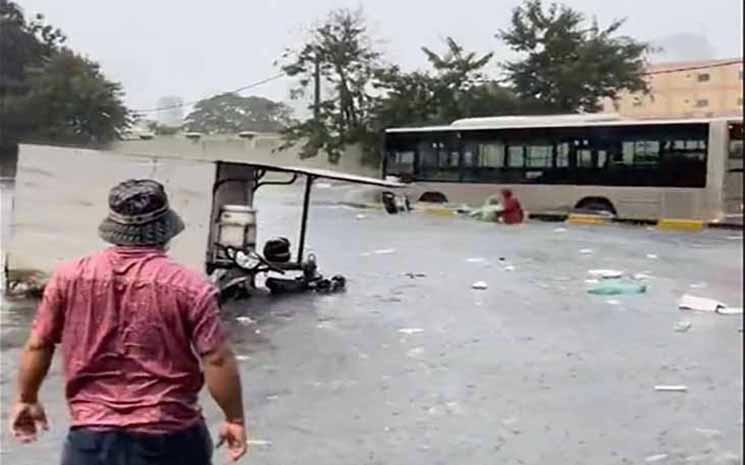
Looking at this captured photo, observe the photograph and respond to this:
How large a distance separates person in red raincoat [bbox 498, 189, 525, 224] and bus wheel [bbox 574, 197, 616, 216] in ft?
4.18

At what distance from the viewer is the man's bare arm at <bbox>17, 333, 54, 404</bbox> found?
2.37 metres

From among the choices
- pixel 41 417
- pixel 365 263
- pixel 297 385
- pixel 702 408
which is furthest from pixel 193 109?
pixel 365 263

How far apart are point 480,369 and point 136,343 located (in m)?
3.84

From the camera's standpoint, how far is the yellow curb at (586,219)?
16.4 metres

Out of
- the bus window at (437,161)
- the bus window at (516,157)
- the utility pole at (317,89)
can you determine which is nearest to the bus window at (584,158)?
the bus window at (516,157)

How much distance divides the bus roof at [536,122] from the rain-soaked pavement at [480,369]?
123 inches

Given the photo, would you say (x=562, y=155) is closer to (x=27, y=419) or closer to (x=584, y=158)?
(x=584, y=158)

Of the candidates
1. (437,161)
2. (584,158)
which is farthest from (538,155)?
(437,161)

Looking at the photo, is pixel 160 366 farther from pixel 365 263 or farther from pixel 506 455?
pixel 365 263

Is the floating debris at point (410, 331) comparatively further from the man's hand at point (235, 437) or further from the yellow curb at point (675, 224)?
the yellow curb at point (675, 224)

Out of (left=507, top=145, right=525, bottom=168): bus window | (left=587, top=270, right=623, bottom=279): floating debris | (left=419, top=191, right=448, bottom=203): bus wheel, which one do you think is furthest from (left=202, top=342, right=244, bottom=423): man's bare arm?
(left=419, top=191, right=448, bottom=203): bus wheel

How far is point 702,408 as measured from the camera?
16.3 feet

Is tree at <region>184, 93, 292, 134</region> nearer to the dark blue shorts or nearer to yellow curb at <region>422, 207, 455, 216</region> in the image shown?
the dark blue shorts

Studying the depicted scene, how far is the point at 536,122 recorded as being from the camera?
13.7 metres
